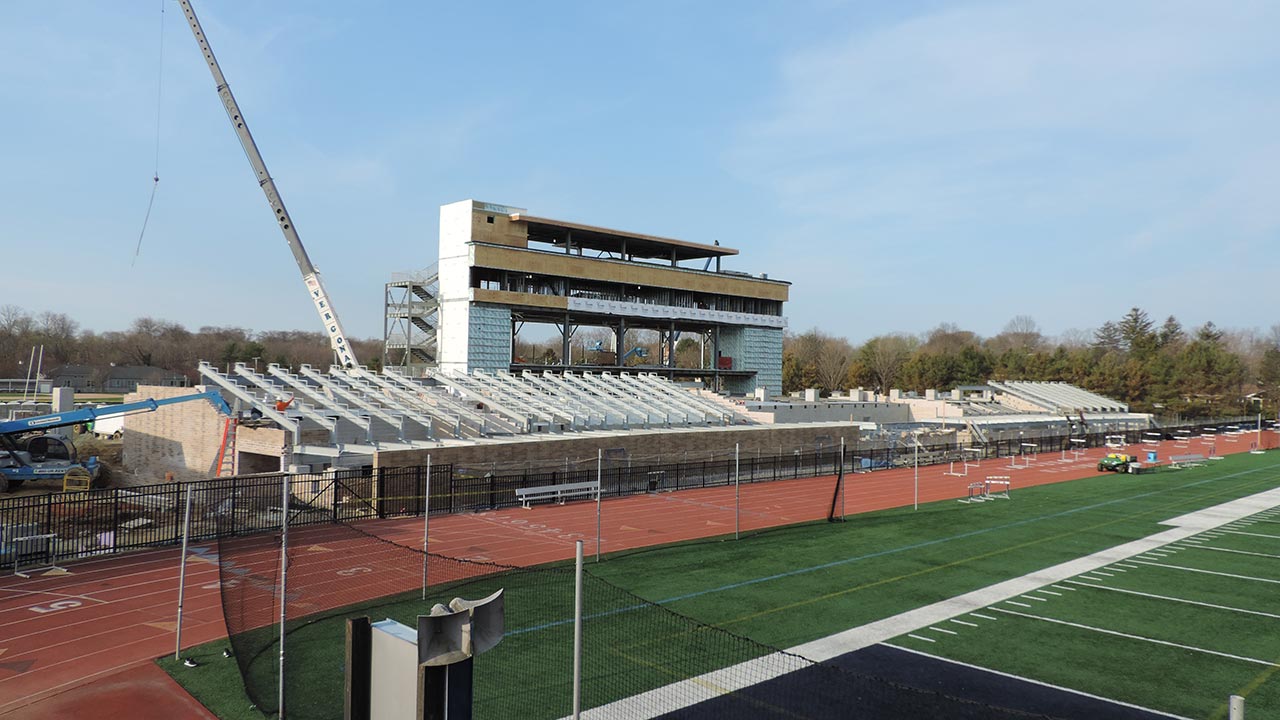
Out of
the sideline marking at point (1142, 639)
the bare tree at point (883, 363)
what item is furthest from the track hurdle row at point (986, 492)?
the bare tree at point (883, 363)

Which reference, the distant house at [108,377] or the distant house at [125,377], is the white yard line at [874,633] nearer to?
the distant house at [108,377]

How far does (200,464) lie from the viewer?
3303 centimetres

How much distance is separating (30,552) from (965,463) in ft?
130

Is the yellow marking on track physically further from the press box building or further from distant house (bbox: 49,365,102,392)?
distant house (bbox: 49,365,102,392)

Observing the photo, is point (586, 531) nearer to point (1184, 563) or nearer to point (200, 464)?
point (1184, 563)

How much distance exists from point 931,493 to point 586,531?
56.2 feet

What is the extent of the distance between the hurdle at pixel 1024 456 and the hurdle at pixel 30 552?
4247 cm

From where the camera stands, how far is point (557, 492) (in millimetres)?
27797

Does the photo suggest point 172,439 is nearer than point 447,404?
No

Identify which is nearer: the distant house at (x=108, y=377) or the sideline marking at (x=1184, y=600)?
the sideline marking at (x=1184, y=600)

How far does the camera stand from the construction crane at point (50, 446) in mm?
30453

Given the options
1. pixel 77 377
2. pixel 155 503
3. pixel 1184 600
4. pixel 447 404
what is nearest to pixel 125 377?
pixel 77 377

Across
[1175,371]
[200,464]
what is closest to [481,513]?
[200,464]

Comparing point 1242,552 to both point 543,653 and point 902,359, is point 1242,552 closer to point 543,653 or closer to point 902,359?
point 543,653
